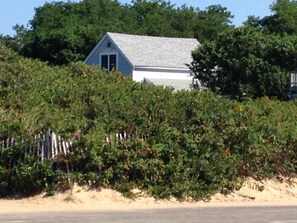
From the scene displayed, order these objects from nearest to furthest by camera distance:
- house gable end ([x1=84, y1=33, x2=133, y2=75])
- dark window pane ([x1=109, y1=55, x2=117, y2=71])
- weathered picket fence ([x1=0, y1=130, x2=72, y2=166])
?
weathered picket fence ([x1=0, y1=130, x2=72, y2=166]) < house gable end ([x1=84, y1=33, x2=133, y2=75]) < dark window pane ([x1=109, y1=55, x2=117, y2=71])

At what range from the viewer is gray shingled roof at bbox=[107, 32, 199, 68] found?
53.6 meters

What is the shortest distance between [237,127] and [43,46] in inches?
1772

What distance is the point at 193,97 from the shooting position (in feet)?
82.0

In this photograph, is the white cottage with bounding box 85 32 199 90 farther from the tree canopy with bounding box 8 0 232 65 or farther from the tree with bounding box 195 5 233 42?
the tree with bounding box 195 5 233 42

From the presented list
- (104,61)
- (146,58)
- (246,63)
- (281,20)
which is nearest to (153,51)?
(146,58)

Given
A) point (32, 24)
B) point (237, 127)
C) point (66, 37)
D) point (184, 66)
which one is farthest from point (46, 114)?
point (32, 24)

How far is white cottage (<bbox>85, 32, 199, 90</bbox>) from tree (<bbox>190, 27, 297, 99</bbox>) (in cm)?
518

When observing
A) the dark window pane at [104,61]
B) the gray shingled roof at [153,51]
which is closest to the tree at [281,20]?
the gray shingled roof at [153,51]

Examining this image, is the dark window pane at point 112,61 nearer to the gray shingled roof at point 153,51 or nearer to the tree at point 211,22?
the gray shingled roof at point 153,51

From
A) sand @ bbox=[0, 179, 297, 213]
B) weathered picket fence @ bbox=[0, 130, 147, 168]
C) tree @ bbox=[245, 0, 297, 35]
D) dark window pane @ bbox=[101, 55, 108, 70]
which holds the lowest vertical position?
sand @ bbox=[0, 179, 297, 213]

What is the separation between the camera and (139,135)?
22562 mm

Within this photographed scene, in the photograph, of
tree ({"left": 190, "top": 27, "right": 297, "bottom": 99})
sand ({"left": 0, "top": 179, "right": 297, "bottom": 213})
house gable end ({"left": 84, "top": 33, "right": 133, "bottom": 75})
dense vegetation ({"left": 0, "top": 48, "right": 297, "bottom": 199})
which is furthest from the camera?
house gable end ({"left": 84, "top": 33, "right": 133, "bottom": 75})

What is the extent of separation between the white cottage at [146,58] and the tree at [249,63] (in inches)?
204

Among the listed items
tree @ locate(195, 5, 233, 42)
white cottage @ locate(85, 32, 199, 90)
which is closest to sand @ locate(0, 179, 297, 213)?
white cottage @ locate(85, 32, 199, 90)
